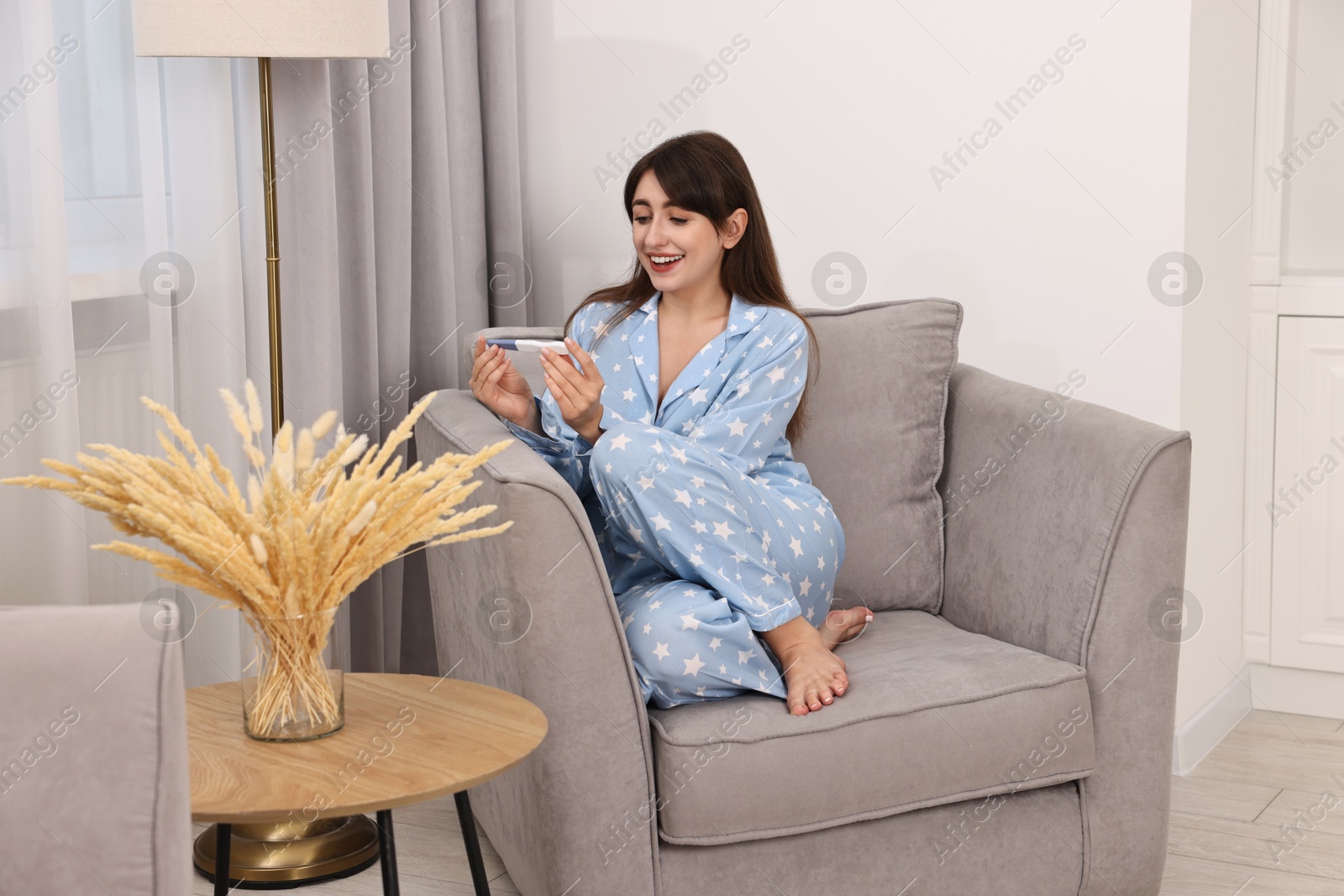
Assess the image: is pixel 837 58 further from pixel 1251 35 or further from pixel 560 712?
pixel 560 712

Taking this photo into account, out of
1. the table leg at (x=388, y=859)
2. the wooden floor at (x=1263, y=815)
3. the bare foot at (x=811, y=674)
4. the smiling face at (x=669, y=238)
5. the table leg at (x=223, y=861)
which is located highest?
the smiling face at (x=669, y=238)

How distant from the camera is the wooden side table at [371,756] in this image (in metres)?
1.16

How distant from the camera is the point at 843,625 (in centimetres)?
181

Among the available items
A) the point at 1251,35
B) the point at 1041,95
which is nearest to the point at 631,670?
the point at 1041,95

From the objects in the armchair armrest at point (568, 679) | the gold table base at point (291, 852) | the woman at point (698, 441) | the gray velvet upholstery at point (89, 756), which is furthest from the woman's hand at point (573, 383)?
the gray velvet upholstery at point (89, 756)

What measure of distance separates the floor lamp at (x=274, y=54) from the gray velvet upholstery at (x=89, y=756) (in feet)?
2.59

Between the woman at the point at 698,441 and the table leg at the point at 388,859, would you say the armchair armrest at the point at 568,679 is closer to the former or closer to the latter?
the woman at the point at 698,441

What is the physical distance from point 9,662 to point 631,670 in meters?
0.74

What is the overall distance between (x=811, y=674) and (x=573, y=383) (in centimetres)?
51

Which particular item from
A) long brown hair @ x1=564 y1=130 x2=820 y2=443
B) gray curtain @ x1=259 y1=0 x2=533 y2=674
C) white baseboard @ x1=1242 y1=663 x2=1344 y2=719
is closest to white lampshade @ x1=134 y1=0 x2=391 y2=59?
gray curtain @ x1=259 y1=0 x2=533 y2=674

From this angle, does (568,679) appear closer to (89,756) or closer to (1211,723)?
(89,756)

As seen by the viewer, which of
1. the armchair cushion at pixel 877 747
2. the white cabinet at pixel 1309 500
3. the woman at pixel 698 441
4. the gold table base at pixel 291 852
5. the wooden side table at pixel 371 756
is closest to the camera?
the wooden side table at pixel 371 756

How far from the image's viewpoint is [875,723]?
158 centimetres

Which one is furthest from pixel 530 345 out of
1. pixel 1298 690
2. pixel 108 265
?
pixel 1298 690
